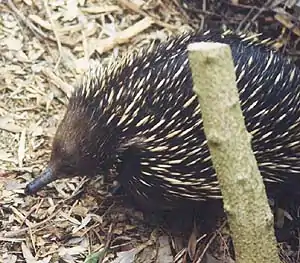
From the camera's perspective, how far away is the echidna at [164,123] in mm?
3098

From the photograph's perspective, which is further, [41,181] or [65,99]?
[65,99]

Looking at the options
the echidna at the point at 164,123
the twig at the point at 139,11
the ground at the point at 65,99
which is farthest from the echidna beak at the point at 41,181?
the twig at the point at 139,11

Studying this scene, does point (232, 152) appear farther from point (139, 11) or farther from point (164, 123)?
point (139, 11)

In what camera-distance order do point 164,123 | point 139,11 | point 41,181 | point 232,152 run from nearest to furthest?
point 232,152, point 164,123, point 41,181, point 139,11

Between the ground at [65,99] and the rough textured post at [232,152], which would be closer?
the rough textured post at [232,152]

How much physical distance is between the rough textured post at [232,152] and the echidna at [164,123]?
88 cm

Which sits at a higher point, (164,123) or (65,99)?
(164,123)

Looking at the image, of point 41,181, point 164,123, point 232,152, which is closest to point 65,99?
point 41,181

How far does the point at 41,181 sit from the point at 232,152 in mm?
1362

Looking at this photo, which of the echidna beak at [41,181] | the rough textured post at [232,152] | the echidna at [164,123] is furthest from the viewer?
the echidna beak at [41,181]

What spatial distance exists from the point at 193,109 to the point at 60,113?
89 cm

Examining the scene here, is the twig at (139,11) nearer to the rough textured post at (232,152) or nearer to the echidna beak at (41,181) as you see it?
the echidna beak at (41,181)

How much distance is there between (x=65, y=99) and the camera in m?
3.78

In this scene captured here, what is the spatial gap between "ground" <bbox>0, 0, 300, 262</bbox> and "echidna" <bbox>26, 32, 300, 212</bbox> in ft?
0.69
